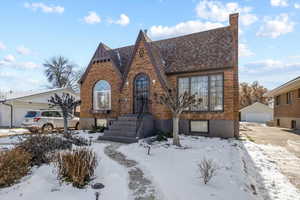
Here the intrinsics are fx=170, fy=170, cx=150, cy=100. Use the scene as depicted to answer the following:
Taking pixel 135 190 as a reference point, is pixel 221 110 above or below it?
above

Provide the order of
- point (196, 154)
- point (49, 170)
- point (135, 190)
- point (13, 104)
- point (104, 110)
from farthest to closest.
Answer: point (13, 104), point (104, 110), point (196, 154), point (49, 170), point (135, 190)

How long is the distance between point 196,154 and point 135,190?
3.52 metres

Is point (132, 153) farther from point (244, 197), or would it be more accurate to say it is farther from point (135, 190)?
point (244, 197)

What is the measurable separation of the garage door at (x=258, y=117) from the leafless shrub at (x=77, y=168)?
37.7 m

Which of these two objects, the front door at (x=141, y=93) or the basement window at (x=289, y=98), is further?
the basement window at (x=289, y=98)

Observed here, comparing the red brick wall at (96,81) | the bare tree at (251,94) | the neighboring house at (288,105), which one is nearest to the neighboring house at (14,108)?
the red brick wall at (96,81)

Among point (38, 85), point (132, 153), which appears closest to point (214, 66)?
point (132, 153)

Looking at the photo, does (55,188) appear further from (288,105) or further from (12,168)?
(288,105)

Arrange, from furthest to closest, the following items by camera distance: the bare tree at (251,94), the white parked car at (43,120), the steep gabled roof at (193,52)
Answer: the bare tree at (251,94)
the white parked car at (43,120)
the steep gabled roof at (193,52)

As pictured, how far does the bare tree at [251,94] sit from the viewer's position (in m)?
46.3

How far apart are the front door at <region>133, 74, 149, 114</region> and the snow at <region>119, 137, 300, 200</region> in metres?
5.46

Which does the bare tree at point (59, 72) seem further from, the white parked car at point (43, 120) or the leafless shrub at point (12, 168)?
the leafless shrub at point (12, 168)

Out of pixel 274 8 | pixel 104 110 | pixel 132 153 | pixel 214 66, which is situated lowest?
pixel 132 153

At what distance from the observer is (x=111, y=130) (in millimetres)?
10203
